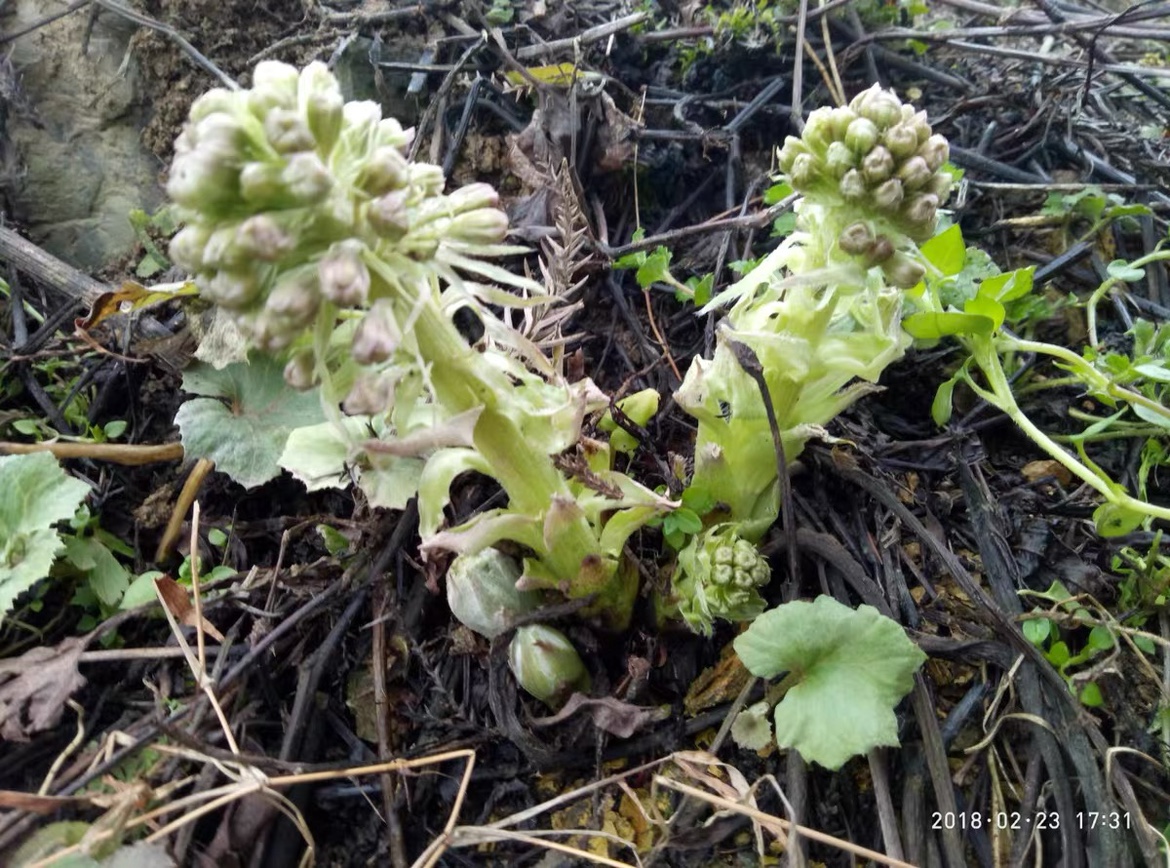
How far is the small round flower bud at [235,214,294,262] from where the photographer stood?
102cm

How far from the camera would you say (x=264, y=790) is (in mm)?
1379

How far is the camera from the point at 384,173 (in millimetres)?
1092

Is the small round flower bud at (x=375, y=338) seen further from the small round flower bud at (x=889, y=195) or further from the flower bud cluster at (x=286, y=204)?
the small round flower bud at (x=889, y=195)

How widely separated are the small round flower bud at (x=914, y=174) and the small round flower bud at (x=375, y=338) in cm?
89

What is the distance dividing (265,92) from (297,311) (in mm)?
301

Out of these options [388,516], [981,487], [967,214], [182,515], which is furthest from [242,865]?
[967,214]

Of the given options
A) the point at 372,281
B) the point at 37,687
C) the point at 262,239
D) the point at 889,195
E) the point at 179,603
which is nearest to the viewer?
the point at 262,239

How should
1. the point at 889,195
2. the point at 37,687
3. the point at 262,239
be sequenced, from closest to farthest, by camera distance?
1. the point at 262,239
2. the point at 889,195
3. the point at 37,687

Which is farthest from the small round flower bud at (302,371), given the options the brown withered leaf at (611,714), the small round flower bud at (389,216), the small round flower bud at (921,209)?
the small round flower bud at (921,209)

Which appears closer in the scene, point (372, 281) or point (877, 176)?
point (372, 281)

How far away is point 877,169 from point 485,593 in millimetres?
1036

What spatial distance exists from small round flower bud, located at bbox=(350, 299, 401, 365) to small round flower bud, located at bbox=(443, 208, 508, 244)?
19 centimetres

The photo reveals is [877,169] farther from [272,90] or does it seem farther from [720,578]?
[272,90]

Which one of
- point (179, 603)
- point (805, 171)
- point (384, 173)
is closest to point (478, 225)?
point (384, 173)
